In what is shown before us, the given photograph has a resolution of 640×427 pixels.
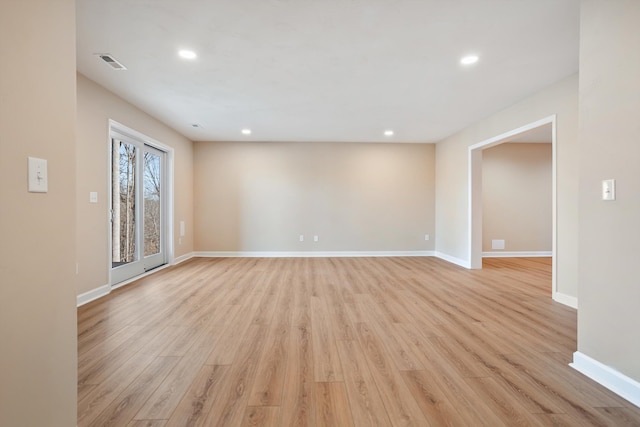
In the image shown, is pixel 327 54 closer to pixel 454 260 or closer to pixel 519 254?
pixel 454 260

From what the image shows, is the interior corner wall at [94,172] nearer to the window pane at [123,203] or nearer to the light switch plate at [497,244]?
the window pane at [123,203]

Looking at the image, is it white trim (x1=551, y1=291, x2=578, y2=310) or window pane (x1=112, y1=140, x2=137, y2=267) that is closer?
white trim (x1=551, y1=291, x2=578, y2=310)

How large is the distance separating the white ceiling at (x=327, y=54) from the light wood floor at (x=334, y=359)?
260 centimetres

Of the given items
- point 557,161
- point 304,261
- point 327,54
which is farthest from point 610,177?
point 304,261

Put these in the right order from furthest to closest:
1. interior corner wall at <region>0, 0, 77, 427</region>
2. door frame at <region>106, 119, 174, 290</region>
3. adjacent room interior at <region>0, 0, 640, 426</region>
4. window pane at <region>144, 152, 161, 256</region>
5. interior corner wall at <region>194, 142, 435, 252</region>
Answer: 1. interior corner wall at <region>194, 142, 435, 252</region>
2. window pane at <region>144, 152, 161, 256</region>
3. door frame at <region>106, 119, 174, 290</region>
4. adjacent room interior at <region>0, 0, 640, 426</region>
5. interior corner wall at <region>0, 0, 77, 427</region>

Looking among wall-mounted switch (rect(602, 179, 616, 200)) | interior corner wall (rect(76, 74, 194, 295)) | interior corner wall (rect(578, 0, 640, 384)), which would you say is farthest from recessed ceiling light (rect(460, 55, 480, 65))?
interior corner wall (rect(76, 74, 194, 295))

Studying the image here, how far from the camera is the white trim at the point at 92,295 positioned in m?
3.15

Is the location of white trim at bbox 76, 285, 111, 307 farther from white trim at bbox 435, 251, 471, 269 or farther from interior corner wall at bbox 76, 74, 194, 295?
white trim at bbox 435, 251, 471, 269

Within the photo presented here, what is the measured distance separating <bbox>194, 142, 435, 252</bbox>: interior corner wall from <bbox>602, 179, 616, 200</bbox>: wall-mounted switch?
4.82 m

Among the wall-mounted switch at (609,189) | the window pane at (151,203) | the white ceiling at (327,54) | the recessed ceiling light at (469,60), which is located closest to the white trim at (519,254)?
the white ceiling at (327,54)

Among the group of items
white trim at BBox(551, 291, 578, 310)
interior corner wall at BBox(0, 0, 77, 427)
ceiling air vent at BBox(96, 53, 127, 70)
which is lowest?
white trim at BBox(551, 291, 578, 310)

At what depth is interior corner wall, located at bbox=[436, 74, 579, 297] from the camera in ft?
10.6

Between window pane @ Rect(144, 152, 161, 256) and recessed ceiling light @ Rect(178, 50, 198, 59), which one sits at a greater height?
recessed ceiling light @ Rect(178, 50, 198, 59)

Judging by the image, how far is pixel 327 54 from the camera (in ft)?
8.98
